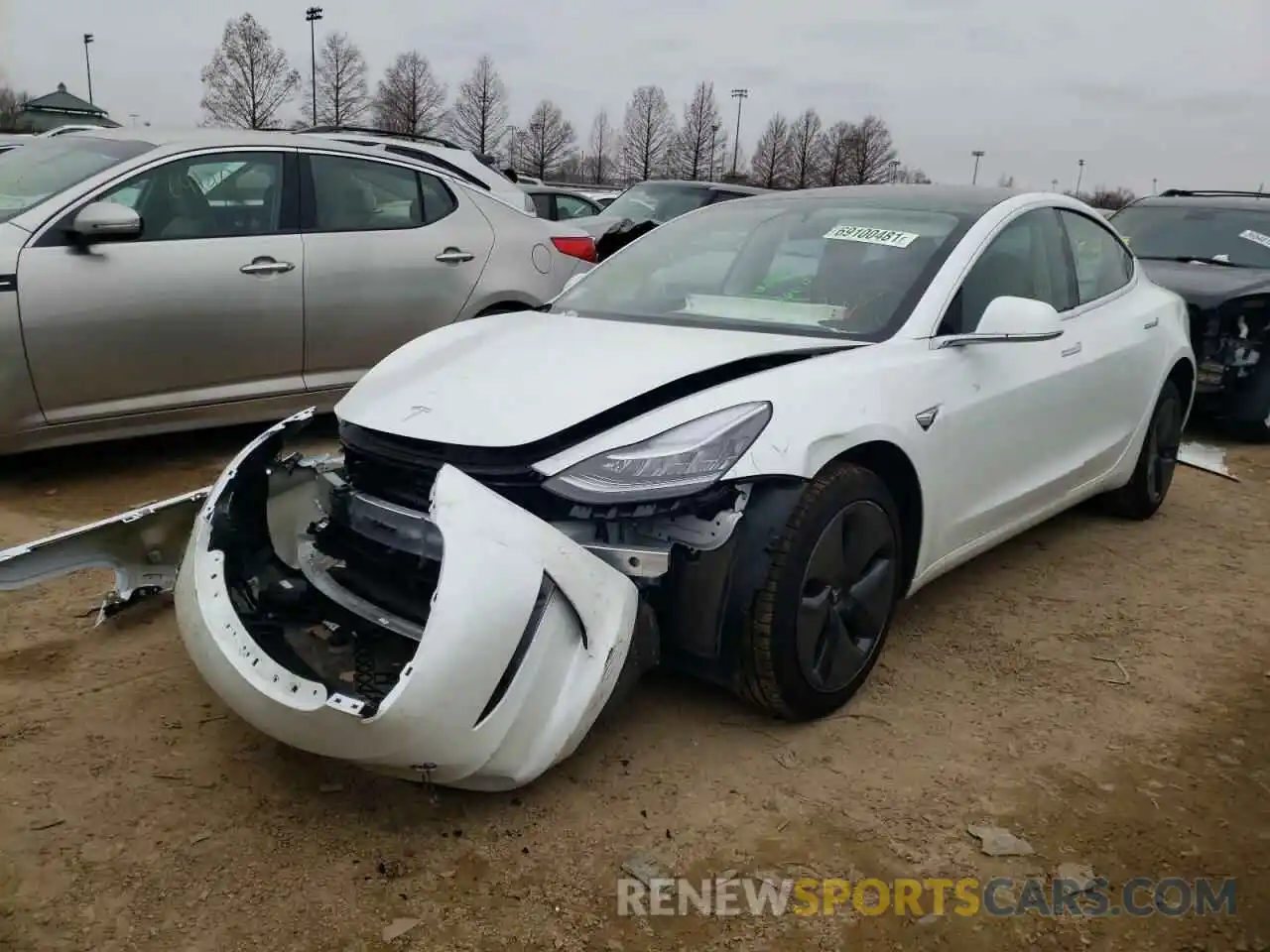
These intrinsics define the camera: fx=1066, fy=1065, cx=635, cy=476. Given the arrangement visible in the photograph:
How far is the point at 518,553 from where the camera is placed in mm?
2229

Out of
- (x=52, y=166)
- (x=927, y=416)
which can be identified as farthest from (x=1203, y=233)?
(x=52, y=166)

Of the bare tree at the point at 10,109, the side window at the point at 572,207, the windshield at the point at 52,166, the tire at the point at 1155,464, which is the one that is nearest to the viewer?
the windshield at the point at 52,166

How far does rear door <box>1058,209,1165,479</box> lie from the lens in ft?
13.1

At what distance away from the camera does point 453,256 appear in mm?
5582

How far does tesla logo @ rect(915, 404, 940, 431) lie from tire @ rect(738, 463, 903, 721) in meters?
0.23

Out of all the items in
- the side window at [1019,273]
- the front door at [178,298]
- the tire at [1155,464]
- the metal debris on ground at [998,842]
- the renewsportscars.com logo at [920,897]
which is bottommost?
the renewsportscars.com logo at [920,897]

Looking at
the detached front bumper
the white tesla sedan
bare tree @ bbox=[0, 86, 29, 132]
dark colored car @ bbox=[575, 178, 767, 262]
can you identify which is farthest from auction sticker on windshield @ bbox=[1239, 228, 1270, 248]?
bare tree @ bbox=[0, 86, 29, 132]

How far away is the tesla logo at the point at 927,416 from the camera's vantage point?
3.01 m

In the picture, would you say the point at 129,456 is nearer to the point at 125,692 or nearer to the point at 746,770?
the point at 125,692

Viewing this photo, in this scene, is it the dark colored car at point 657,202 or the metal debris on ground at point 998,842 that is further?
the dark colored car at point 657,202

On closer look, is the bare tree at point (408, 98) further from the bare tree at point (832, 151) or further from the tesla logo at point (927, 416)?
the tesla logo at point (927, 416)

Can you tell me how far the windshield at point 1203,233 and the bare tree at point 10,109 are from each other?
2221 centimetres

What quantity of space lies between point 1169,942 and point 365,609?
6.24 feet

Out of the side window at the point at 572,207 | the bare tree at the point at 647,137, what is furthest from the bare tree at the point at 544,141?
the side window at the point at 572,207
